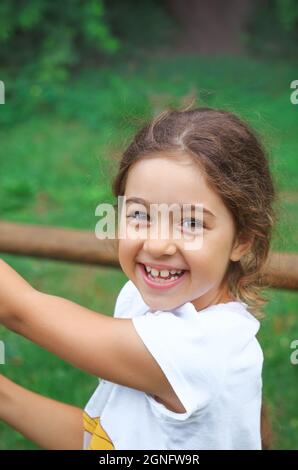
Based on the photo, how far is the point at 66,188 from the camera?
6398 millimetres

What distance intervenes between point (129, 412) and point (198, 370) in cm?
20

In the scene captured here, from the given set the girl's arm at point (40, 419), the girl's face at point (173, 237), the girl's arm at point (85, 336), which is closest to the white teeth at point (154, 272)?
the girl's face at point (173, 237)

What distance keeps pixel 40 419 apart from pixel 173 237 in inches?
25.5

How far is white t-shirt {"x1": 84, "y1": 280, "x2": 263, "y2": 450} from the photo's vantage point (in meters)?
1.41

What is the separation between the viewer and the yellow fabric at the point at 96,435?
5.13 feet

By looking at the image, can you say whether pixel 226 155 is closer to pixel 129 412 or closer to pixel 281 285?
pixel 129 412

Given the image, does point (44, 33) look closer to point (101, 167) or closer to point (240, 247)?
point (101, 167)

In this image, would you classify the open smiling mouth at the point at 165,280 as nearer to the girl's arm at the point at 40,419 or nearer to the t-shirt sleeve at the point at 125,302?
the t-shirt sleeve at the point at 125,302

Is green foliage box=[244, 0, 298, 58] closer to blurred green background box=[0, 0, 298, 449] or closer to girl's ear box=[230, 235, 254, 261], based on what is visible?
blurred green background box=[0, 0, 298, 449]

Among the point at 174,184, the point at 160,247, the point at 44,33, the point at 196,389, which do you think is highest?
the point at 44,33

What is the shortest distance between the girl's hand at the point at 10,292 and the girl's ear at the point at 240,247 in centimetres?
41

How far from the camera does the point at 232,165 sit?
153 cm

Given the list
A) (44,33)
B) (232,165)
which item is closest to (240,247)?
(232,165)
